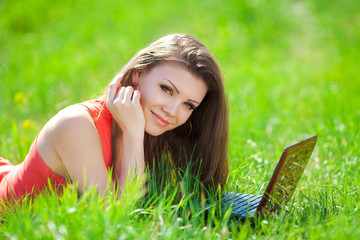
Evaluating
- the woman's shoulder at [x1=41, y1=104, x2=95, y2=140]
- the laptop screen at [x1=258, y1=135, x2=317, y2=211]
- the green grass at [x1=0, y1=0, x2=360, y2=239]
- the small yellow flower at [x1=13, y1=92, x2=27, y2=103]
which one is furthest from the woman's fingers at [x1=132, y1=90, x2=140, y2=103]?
the small yellow flower at [x1=13, y1=92, x2=27, y2=103]

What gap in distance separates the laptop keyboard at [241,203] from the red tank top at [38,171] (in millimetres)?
838

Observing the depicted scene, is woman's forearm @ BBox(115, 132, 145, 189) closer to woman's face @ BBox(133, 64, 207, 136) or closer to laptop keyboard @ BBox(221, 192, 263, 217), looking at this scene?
woman's face @ BBox(133, 64, 207, 136)

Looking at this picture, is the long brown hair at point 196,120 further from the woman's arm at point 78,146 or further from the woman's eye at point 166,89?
the woman's arm at point 78,146

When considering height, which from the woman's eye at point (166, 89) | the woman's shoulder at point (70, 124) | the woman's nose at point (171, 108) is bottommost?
the woman's shoulder at point (70, 124)

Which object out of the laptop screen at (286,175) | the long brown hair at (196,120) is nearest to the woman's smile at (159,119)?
the long brown hair at (196,120)

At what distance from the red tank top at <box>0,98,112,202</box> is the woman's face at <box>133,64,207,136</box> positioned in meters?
0.29

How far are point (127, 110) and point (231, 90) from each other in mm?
3384

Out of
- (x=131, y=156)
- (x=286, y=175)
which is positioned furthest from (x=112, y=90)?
(x=286, y=175)

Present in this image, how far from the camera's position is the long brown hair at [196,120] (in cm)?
292

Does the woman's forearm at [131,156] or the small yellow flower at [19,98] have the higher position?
the woman's forearm at [131,156]

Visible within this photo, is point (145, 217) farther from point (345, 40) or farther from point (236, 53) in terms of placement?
point (345, 40)

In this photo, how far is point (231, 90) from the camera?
19.4 feet

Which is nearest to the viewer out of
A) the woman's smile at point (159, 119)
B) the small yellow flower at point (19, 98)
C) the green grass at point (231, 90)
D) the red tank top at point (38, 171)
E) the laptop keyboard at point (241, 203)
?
the green grass at point (231, 90)

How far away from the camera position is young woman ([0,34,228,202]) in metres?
2.52
